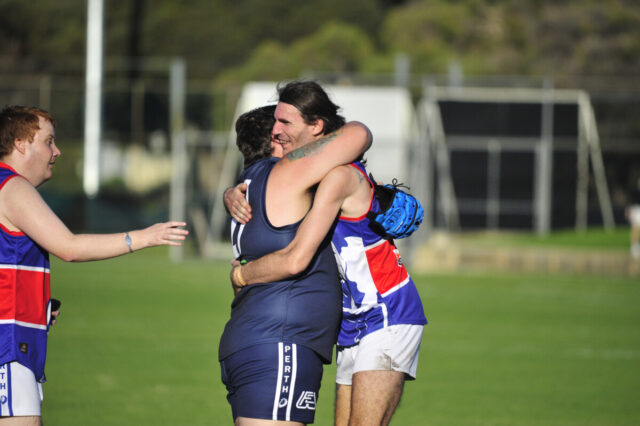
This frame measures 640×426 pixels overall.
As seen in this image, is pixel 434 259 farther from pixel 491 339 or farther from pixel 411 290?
pixel 411 290

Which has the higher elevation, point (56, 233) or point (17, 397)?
point (56, 233)

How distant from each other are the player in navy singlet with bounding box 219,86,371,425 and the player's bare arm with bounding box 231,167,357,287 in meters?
0.05

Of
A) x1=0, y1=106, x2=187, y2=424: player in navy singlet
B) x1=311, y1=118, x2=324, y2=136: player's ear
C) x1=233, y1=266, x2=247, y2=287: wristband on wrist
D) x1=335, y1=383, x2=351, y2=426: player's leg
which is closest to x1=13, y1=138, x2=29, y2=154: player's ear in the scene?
x1=0, y1=106, x2=187, y2=424: player in navy singlet

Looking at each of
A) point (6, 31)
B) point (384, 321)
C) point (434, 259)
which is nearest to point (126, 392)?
point (384, 321)

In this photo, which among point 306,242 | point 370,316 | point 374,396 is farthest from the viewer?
point 370,316

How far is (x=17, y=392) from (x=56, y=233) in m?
0.69

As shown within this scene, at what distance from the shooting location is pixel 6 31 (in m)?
47.1

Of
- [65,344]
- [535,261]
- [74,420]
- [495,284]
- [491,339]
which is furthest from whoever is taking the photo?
[535,261]

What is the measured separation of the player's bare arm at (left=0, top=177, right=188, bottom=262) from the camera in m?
4.07

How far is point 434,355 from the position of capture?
1097cm

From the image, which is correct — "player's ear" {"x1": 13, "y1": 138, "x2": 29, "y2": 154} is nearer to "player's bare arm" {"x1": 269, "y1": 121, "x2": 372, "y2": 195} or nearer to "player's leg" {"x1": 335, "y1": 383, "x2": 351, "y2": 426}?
"player's bare arm" {"x1": 269, "y1": 121, "x2": 372, "y2": 195}

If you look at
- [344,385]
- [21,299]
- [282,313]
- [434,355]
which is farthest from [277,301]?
[434,355]

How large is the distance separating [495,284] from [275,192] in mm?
15757

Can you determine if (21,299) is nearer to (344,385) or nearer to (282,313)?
(282,313)
